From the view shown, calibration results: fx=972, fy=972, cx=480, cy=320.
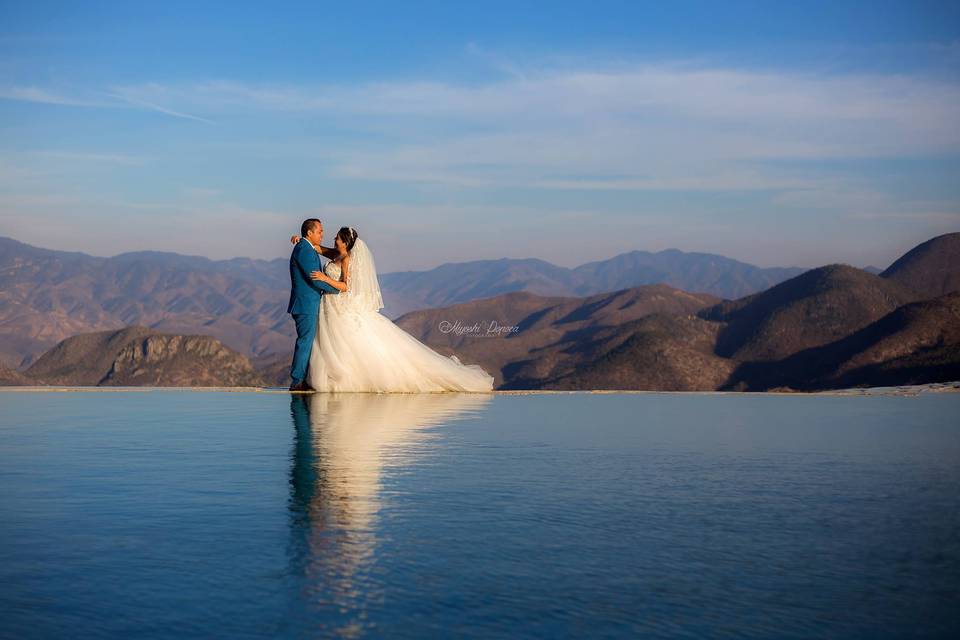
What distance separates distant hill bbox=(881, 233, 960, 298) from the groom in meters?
147

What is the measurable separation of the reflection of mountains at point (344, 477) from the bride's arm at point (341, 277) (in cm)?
217

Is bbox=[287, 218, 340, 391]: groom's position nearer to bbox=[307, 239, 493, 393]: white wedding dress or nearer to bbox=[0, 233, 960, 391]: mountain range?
bbox=[307, 239, 493, 393]: white wedding dress

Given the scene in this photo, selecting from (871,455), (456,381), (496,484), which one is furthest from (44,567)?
(456,381)

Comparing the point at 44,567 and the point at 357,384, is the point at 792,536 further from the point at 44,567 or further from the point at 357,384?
the point at 357,384

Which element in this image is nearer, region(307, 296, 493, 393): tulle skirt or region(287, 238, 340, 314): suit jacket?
region(287, 238, 340, 314): suit jacket

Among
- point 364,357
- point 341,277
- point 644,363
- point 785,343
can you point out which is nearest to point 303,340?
point 364,357

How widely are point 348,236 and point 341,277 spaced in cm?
81

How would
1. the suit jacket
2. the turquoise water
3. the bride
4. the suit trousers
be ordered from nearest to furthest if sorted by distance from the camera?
the turquoise water < the suit jacket < the suit trousers < the bride

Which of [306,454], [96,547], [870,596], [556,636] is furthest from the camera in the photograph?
[306,454]

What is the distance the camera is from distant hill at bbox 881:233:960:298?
154 meters

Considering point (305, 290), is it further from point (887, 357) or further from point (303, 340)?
point (887, 357)

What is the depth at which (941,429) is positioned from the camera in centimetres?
1341

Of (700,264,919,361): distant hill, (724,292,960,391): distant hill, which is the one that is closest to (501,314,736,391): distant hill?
(700,264,919,361): distant hill

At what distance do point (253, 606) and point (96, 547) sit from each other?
170cm
